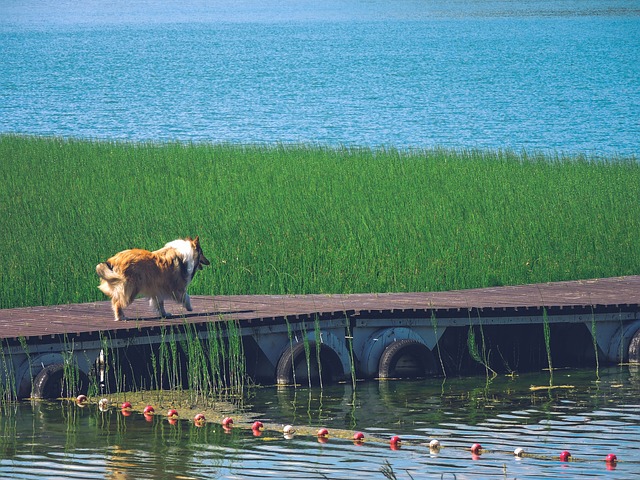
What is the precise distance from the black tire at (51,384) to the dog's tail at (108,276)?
100 cm

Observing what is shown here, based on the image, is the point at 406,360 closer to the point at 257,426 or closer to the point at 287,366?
the point at 287,366

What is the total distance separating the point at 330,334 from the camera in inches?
618

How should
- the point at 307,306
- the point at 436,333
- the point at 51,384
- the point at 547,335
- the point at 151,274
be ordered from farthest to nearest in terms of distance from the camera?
the point at 307,306 < the point at 436,333 < the point at 547,335 < the point at 151,274 < the point at 51,384

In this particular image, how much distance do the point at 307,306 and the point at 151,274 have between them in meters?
2.20

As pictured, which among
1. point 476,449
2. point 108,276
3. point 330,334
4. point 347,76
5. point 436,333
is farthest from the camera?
point 347,76

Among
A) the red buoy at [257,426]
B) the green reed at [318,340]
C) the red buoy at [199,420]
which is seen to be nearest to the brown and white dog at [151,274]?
the green reed at [318,340]

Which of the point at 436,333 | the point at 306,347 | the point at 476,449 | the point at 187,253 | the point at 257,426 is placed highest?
the point at 187,253

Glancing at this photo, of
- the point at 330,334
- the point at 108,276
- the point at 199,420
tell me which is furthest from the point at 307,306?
the point at 199,420

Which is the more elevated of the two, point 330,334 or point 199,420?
point 330,334

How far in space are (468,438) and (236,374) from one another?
10.2ft

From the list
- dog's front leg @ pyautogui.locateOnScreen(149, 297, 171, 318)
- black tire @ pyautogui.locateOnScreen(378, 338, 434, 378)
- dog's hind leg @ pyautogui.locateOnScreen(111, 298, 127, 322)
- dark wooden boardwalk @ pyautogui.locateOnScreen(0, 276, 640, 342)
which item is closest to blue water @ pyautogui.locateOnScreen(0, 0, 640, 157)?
dark wooden boardwalk @ pyautogui.locateOnScreen(0, 276, 640, 342)

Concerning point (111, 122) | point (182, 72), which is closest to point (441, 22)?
point (182, 72)

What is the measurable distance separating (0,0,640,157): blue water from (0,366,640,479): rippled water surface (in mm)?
32846

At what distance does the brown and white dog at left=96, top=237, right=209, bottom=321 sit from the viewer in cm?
1472
